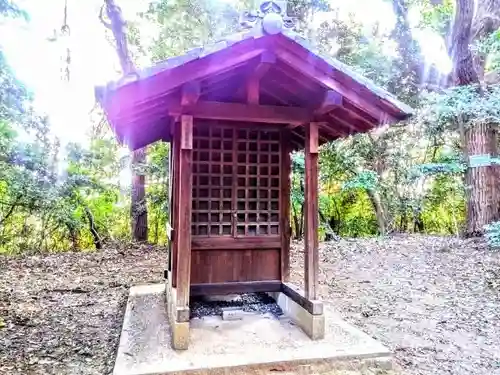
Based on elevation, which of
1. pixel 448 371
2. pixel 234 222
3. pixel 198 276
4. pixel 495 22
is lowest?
pixel 448 371

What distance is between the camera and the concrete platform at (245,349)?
10.3 ft

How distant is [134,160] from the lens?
29.3ft

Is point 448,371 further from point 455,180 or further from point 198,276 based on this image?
point 455,180

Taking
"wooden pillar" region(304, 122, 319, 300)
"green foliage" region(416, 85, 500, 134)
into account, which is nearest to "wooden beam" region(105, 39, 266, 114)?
"wooden pillar" region(304, 122, 319, 300)

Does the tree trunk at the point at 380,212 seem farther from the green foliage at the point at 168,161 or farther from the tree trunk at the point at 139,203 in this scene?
the tree trunk at the point at 139,203

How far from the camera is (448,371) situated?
3.45m

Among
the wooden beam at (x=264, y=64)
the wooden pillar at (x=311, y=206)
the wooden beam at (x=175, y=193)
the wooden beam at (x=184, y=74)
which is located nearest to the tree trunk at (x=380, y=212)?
the wooden beam at (x=175, y=193)

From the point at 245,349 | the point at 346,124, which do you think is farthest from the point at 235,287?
the point at 346,124

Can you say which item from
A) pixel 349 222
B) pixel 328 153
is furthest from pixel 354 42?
pixel 349 222

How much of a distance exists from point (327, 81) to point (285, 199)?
156 centimetres

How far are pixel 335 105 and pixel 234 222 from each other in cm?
166

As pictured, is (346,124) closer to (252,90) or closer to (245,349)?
(252,90)

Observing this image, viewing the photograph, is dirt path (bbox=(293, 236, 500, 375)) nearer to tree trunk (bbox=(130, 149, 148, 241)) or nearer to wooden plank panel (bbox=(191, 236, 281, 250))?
wooden plank panel (bbox=(191, 236, 281, 250))

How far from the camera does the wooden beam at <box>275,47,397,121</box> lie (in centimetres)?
333
